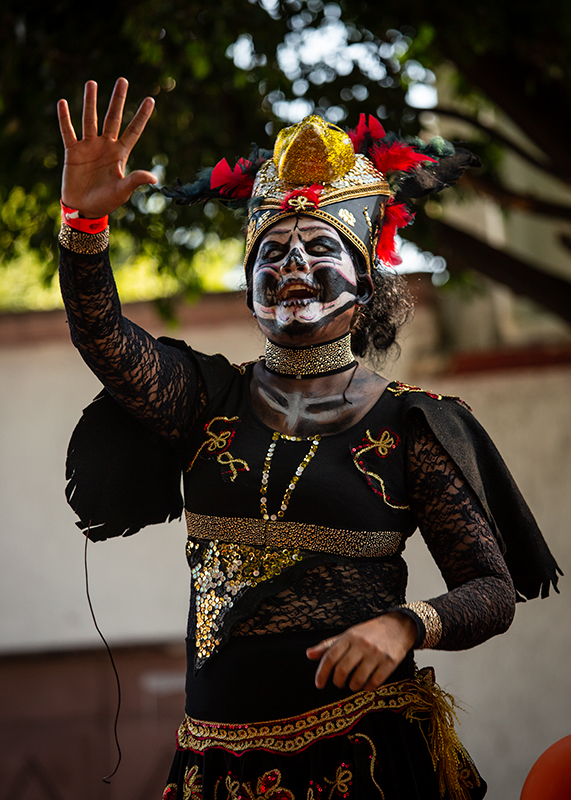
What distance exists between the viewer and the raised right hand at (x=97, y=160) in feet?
6.06

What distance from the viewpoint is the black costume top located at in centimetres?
193

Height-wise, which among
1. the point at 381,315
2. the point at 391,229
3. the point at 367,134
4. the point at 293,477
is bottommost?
the point at 293,477

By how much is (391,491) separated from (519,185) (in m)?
6.01

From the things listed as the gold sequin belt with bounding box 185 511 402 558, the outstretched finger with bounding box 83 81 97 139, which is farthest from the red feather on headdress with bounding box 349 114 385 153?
the gold sequin belt with bounding box 185 511 402 558

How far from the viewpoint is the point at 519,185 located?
7.42m

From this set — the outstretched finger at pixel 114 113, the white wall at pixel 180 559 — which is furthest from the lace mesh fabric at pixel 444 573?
the white wall at pixel 180 559

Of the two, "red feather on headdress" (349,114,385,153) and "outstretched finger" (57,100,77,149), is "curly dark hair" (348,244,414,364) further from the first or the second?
"outstretched finger" (57,100,77,149)

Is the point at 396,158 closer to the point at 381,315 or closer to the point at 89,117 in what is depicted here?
the point at 381,315

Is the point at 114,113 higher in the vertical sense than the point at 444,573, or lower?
higher

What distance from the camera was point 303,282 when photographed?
6.75 feet

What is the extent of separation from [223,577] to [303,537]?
0.66ft

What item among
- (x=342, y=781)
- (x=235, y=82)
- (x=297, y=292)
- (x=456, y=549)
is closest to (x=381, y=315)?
(x=297, y=292)

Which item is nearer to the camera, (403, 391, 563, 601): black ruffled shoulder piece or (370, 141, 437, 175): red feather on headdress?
(403, 391, 563, 601): black ruffled shoulder piece

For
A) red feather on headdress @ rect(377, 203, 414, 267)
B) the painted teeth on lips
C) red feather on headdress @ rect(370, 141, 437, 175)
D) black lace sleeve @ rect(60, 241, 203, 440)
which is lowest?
black lace sleeve @ rect(60, 241, 203, 440)
